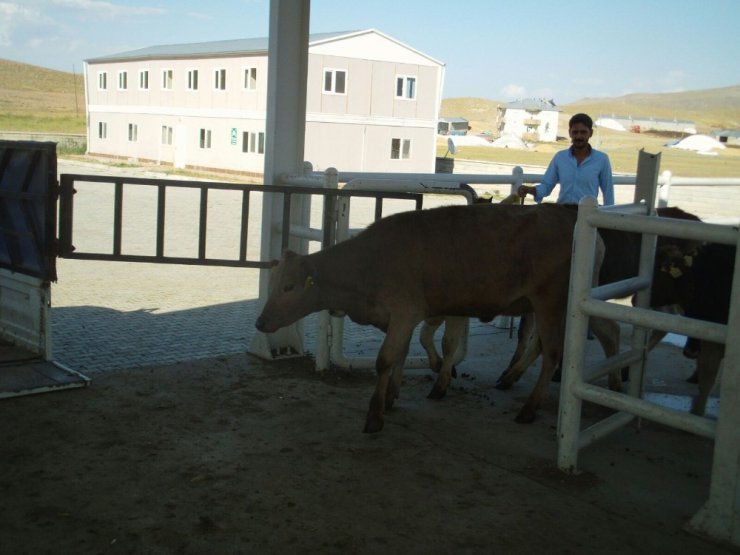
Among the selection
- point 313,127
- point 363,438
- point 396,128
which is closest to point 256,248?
point 363,438

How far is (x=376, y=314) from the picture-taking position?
603 centimetres

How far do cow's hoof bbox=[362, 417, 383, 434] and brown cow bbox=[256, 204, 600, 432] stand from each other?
14cm

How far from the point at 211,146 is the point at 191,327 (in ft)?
140

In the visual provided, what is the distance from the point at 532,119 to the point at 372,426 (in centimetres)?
14384

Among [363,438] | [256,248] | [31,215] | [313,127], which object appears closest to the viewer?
[363,438]

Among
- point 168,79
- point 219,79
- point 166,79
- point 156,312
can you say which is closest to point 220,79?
point 219,79

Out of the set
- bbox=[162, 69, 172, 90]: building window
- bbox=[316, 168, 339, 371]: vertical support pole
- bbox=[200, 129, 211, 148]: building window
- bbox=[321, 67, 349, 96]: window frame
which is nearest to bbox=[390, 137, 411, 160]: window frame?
bbox=[321, 67, 349, 96]: window frame

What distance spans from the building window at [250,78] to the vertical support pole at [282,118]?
4001 centimetres

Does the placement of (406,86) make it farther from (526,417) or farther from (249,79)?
(526,417)

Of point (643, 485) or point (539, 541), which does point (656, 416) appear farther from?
point (539, 541)

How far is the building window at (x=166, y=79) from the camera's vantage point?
53.2m

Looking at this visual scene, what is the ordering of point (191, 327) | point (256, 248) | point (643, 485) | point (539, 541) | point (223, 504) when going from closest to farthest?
point (539, 541) → point (223, 504) → point (643, 485) → point (191, 327) → point (256, 248)

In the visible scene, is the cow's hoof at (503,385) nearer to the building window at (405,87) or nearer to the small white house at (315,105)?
the small white house at (315,105)

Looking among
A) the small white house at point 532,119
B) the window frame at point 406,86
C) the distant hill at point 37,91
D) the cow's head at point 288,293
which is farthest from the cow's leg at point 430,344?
the small white house at point 532,119
